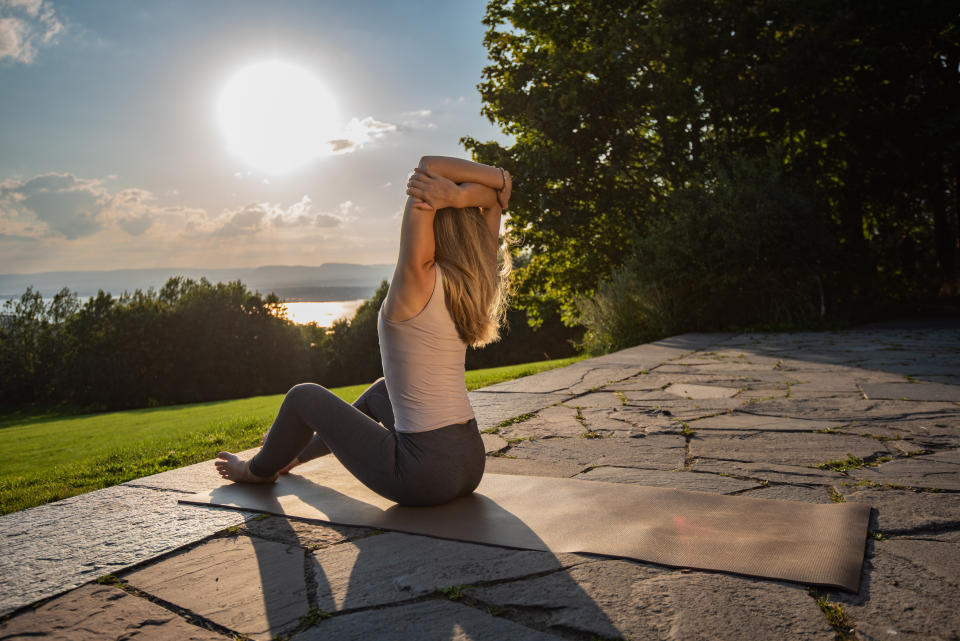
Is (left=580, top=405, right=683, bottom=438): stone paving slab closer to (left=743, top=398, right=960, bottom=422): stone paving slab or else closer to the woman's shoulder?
(left=743, top=398, right=960, bottom=422): stone paving slab

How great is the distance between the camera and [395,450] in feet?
8.29

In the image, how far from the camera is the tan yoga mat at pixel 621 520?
1976 mm

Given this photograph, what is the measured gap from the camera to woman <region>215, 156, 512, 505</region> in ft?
7.52

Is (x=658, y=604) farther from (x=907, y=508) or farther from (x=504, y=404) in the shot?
(x=504, y=404)

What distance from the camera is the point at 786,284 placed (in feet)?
36.2

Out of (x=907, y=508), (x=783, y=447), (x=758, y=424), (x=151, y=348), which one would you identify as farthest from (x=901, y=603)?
(x=151, y=348)

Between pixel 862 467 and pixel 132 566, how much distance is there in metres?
3.12

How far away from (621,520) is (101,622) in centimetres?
170

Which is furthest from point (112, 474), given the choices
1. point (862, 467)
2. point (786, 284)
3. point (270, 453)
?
point (786, 284)

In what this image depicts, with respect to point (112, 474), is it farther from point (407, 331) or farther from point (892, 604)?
point (892, 604)

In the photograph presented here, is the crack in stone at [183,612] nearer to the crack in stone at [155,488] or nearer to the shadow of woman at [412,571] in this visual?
the shadow of woman at [412,571]

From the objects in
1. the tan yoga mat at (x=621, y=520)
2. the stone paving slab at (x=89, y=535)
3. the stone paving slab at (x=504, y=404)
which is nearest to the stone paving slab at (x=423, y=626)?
the tan yoga mat at (x=621, y=520)

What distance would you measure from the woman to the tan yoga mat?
0.61 feet

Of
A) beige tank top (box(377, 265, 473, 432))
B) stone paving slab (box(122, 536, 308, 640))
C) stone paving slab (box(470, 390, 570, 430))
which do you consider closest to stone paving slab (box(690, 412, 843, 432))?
stone paving slab (box(470, 390, 570, 430))
